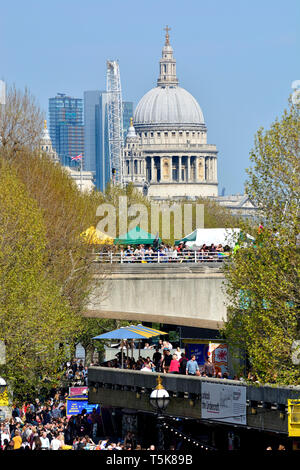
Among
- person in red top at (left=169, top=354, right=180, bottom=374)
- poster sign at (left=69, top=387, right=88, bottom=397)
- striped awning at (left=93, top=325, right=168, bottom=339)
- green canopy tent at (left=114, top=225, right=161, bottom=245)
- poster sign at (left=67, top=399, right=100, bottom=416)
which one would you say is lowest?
poster sign at (left=67, top=399, right=100, bottom=416)

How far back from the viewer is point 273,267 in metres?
38.7

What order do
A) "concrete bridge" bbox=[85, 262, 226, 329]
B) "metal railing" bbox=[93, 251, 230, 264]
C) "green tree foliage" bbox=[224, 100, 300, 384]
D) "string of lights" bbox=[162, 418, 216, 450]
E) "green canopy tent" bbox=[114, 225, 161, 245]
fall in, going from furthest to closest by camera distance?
"green canopy tent" bbox=[114, 225, 161, 245]
"metal railing" bbox=[93, 251, 230, 264]
"concrete bridge" bbox=[85, 262, 226, 329]
"string of lights" bbox=[162, 418, 216, 450]
"green tree foliage" bbox=[224, 100, 300, 384]

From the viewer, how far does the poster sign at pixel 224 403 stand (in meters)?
40.4

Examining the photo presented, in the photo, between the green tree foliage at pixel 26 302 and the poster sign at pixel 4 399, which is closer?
the poster sign at pixel 4 399

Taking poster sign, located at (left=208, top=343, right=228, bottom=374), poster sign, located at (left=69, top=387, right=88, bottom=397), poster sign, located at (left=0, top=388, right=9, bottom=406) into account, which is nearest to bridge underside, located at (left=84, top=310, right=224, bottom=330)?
poster sign, located at (left=208, top=343, right=228, bottom=374)

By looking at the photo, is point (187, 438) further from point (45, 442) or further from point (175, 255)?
point (175, 255)

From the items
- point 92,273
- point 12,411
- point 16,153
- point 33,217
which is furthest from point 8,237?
point 16,153

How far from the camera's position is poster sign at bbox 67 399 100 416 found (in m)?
48.1

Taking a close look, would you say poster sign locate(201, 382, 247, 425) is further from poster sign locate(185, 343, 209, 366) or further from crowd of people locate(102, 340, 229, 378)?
poster sign locate(185, 343, 209, 366)

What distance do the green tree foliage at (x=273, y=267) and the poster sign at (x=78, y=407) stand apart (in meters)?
8.42

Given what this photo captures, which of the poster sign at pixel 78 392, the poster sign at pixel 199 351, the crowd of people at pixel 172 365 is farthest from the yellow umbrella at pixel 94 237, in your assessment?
the crowd of people at pixel 172 365

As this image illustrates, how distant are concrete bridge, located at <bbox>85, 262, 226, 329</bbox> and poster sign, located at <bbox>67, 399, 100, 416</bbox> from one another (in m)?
11.0

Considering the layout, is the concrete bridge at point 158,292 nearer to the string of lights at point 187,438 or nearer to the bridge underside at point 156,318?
the bridge underside at point 156,318
